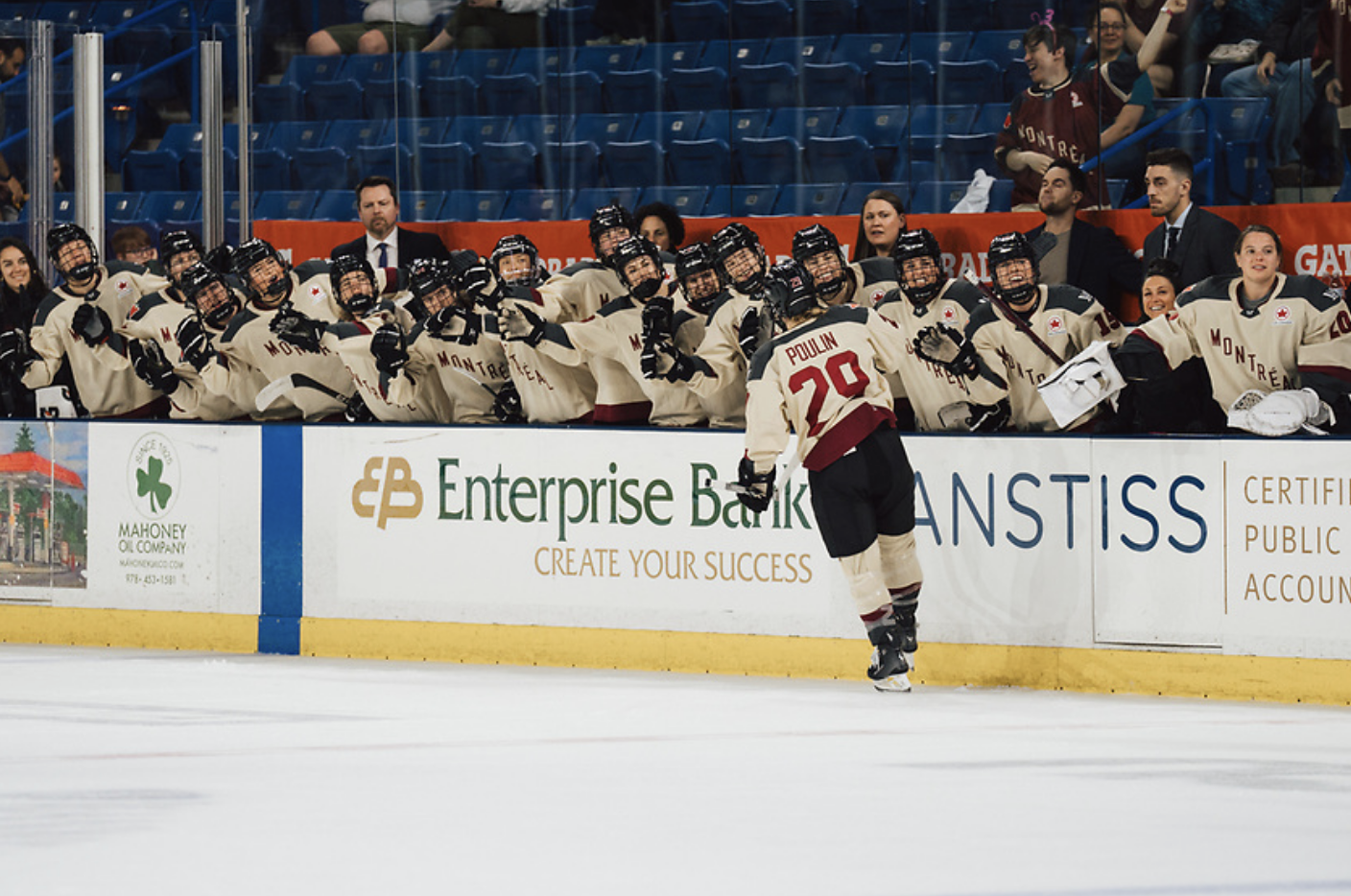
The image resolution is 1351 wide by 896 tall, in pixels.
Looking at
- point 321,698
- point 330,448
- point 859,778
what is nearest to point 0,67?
point 330,448

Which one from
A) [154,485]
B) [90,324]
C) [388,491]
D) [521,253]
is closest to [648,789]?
[388,491]

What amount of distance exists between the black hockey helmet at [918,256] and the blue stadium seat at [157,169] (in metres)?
6.37

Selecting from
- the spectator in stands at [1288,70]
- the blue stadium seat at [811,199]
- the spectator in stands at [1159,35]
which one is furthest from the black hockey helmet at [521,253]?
A: the spectator in stands at [1288,70]

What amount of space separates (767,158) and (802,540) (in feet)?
10.4

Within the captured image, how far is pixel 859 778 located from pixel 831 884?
1.33 meters

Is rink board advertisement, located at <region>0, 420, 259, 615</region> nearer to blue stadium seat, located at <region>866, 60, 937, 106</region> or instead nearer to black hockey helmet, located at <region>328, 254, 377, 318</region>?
black hockey helmet, located at <region>328, 254, 377, 318</region>

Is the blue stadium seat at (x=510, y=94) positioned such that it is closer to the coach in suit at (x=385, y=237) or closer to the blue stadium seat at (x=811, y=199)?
the coach in suit at (x=385, y=237)

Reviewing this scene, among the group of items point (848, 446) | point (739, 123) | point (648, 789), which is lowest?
point (648, 789)

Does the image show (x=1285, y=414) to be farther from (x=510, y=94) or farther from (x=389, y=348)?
(x=510, y=94)

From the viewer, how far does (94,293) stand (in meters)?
9.82

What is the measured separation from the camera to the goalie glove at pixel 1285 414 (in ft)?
24.3

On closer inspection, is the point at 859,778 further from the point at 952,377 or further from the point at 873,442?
the point at 952,377

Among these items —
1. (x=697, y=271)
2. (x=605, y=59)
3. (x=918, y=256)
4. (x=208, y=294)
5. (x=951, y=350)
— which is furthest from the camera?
(x=605, y=59)

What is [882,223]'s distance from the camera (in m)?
8.91
